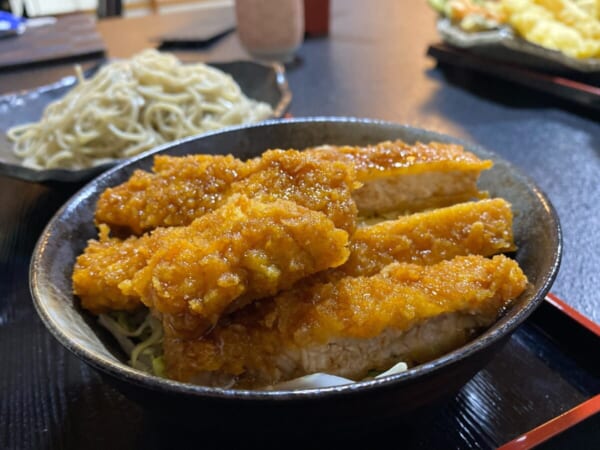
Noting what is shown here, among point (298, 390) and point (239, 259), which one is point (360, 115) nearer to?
point (239, 259)

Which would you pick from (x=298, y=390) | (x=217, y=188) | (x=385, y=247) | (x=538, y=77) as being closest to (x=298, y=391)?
(x=298, y=390)

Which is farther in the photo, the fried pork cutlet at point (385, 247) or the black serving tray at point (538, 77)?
the black serving tray at point (538, 77)

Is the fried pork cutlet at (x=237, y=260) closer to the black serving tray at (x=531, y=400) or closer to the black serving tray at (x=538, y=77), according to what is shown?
the black serving tray at (x=531, y=400)

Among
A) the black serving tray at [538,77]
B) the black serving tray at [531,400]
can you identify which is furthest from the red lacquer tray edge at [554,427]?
the black serving tray at [538,77]

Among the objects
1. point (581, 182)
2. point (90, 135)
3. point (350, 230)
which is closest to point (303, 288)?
point (350, 230)

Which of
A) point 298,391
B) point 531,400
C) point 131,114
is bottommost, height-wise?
point 531,400

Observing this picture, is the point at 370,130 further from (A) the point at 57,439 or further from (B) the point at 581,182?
(A) the point at 57,439
